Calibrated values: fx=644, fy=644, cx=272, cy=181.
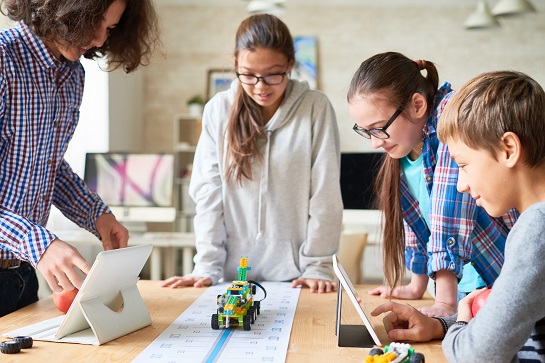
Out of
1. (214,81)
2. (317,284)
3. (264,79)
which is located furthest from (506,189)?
(214,81)

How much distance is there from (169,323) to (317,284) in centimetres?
58

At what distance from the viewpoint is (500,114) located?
107 centimetres

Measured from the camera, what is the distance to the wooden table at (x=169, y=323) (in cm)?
116

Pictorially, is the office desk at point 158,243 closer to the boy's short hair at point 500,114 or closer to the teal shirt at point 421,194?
the teal shirt at point 421,194

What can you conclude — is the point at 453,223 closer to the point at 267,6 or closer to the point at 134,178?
the point at 134,178

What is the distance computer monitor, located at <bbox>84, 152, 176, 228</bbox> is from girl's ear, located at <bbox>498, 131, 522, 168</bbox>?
3697 millimetres

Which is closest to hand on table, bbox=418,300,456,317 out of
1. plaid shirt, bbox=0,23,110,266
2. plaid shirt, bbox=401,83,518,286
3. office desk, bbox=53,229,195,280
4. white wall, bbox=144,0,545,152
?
plaid shirt, bbox=401,83,518,286

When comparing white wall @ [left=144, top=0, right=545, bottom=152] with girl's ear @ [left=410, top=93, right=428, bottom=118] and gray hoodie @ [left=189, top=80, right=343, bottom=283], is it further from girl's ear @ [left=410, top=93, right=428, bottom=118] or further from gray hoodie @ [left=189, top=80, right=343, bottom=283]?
girl's ear @ [left=410, top=93, right=428, bottom=118]

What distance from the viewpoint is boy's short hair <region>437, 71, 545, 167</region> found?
1051mm

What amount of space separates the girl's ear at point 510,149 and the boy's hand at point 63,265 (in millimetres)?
789

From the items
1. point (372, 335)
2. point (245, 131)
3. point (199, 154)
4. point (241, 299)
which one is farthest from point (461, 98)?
point (199, 154)

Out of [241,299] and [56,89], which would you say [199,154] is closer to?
[56,89]

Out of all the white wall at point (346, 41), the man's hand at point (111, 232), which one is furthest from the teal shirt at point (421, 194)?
the white wall at point (346, 41)

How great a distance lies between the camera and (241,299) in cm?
138
